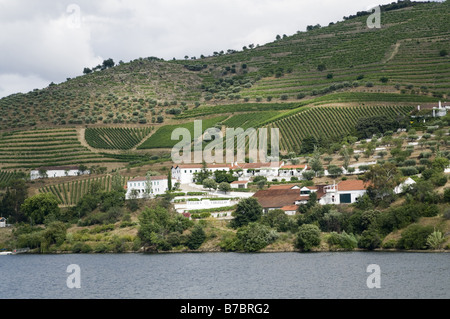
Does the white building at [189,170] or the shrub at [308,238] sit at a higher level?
the white building at [189,170]

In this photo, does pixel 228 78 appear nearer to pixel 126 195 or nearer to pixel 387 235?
pixel 126 195

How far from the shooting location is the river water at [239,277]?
130 feet

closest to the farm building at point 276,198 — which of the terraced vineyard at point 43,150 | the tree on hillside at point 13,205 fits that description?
the tree on hillside at point 13,205

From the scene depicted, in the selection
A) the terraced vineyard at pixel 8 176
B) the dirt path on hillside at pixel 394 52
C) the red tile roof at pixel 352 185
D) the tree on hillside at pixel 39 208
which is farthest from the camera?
the dirt path on hillside at pixel 394 52

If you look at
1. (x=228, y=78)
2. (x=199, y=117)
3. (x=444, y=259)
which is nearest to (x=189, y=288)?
(x=444, y=259)

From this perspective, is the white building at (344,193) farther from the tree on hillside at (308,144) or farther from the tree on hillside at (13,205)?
the tree on hillside at (13,205)

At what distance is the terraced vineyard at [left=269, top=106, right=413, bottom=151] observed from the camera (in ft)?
336

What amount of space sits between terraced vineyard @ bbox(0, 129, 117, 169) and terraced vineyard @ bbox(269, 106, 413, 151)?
30347 mm


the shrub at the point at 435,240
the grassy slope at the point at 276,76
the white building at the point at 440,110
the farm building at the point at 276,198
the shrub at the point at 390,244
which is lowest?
the shrub at the point at 390,244

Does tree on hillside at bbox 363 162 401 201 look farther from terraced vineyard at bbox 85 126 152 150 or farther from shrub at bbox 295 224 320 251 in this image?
terraced vineyard at bbox 85 126 152 150

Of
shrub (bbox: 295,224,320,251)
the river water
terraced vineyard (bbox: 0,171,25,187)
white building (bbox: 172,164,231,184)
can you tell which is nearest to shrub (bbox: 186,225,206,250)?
the river water

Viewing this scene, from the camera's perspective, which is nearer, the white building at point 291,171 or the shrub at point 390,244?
the shrub at point 390,244

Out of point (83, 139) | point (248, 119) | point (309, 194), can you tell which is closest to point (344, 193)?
point (309, 194)

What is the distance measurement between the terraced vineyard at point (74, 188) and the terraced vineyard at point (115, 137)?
19712 mm
